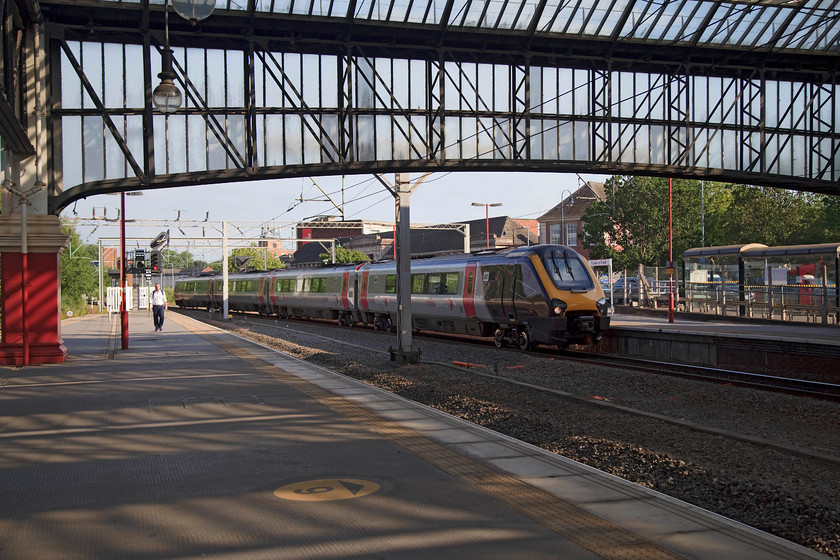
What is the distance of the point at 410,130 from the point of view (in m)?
Result: 19.8

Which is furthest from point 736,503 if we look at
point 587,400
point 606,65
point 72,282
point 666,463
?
point 72,282

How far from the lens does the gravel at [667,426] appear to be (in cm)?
666

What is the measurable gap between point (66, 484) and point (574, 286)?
50.7 ft

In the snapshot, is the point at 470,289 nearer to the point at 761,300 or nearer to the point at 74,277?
the point at 761,300

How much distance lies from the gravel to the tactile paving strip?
1.37 m

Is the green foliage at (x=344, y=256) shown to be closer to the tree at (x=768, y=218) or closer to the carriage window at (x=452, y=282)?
the tree at (x=768, y=218)

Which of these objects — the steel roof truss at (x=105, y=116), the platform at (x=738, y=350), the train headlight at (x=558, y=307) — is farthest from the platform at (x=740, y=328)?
the steel roof truss at (x=105, y=116)

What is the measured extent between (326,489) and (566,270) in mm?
14889

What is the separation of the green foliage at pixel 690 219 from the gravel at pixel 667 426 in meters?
36.9

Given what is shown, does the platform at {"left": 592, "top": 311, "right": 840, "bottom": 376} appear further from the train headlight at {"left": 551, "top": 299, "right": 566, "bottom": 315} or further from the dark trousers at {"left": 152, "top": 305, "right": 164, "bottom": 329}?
the dark trousers at {"left": 152, "top": 305, "right": 164, "bottom": 329}

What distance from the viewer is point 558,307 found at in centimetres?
1964

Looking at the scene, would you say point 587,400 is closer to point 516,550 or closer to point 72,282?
point 516,550

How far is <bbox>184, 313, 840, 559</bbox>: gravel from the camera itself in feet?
21.9

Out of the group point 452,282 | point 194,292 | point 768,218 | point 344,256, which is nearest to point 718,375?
point 452,282
